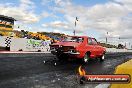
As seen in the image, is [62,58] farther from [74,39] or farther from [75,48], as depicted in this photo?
[75,48]

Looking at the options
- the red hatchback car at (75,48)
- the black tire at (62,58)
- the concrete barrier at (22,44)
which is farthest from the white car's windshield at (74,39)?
the concrete barrier at (22,44)

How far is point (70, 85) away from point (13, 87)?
5.82 feet

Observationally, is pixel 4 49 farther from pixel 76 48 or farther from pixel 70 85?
pixel 70 85

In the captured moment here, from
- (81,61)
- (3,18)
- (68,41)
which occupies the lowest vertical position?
(81,61)

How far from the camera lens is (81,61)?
685 inches

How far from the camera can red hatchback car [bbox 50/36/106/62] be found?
16219 millimetres

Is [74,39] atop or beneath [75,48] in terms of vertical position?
atop

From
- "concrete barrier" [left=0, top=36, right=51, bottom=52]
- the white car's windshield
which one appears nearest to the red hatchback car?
the white car's windshield

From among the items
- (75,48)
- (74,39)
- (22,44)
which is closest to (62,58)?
(74,39)

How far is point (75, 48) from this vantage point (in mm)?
16234

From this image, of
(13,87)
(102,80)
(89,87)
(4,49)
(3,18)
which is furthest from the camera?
(3,18)

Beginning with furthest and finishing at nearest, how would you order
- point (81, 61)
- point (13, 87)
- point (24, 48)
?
1. point (24, 48)
2. point (81, 61)
3. point (13, 87)

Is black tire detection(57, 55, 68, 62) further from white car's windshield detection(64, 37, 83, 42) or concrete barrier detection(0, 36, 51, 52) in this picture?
concrete barrier detection(0, 36, 51, 52)

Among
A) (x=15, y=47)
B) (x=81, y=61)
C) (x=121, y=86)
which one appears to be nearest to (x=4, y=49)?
(x=15, y=47)
